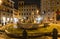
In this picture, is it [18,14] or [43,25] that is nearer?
[43,25]

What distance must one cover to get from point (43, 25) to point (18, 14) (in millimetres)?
42871

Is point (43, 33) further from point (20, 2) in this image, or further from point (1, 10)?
point (20, 2)

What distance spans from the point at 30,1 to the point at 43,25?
43.5 metres

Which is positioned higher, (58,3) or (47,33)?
(58,3)

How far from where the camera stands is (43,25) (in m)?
16.1

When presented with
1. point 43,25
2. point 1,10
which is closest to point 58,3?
point 1,10

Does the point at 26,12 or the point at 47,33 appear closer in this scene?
the point at 47,33

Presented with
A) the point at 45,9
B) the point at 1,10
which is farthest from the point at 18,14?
the point at 1,10

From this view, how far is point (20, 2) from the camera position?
60875mm

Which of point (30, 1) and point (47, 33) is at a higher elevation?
point (30, 1)

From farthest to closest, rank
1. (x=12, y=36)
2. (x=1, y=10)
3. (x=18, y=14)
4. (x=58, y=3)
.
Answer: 1. (x=18, y=14)
2. (x=58, y=3)
3. (x=1, y=10)
4. (x=12, y=36)

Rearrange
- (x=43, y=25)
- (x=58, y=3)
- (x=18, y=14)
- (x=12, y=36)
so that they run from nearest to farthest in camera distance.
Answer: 1. (x=12, y=36)
2. (x=43, y=25)
3. (x=58, y=3)
4. (x=18, y=14)

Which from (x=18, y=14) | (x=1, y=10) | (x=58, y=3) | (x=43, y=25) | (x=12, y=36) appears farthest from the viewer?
(x=18, y=14)

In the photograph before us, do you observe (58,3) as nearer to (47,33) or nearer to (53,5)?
(53,5)
